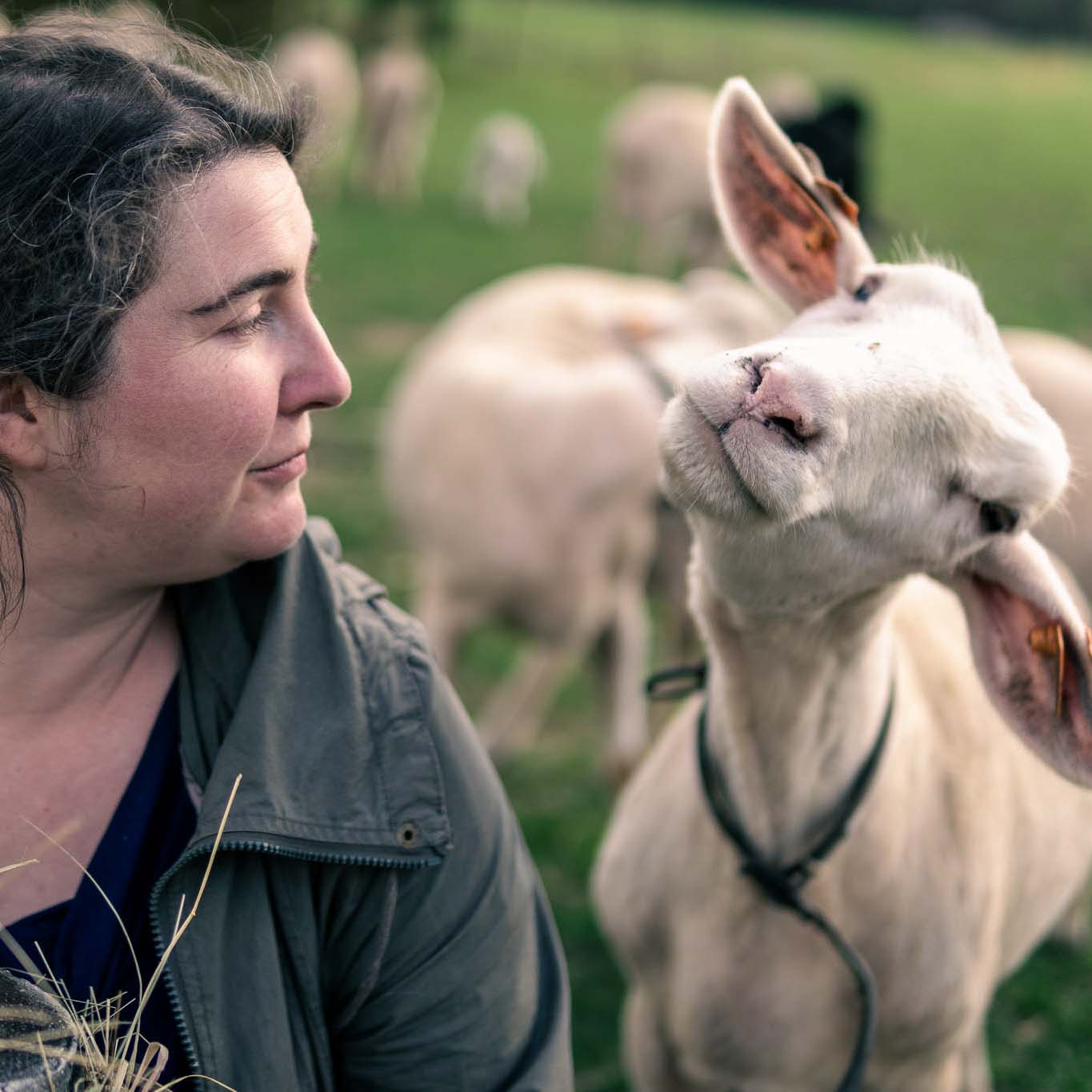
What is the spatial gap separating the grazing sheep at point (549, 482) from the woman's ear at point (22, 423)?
8.58 feet

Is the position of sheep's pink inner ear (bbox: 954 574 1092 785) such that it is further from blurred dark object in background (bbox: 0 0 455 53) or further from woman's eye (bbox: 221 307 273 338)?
blurred dark object in background (bbox: 0 0 455 53)

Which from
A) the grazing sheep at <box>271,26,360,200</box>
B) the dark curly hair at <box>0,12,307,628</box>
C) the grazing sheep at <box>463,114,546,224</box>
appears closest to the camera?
the dark curly hair at <box>0,12,307,628</box>

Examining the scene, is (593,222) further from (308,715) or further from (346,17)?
(308,715)

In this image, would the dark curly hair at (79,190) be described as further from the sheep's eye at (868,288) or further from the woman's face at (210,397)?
the sheep's eye at (868,288)

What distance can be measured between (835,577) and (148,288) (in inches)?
37.2

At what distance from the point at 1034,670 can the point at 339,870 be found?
98cm

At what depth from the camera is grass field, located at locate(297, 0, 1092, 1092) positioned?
146 inches

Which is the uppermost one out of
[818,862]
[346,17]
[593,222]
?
[818,862]

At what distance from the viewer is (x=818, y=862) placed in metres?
2.16

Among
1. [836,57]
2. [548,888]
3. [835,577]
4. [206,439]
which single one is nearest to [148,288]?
[206,439]

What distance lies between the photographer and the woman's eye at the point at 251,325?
1587 millimetres

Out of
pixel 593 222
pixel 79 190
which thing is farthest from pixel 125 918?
pixel 593 222

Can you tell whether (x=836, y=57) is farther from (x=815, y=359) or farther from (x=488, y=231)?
(x=815, y=359)

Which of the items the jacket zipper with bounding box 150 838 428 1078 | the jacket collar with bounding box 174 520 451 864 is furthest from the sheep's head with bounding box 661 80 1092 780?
the jacket zipper with bounding box 150 838 428 1078
